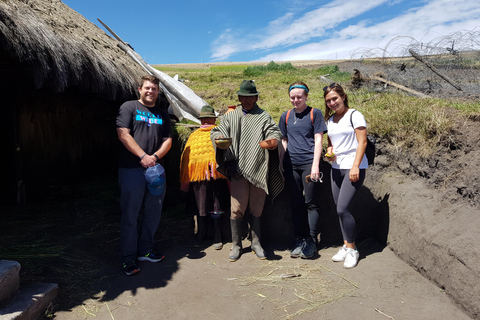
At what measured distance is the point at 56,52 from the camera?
3.72m

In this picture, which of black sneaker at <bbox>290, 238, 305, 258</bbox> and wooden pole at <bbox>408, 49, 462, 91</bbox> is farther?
wooden pole at <bbox>408, 49, 462, 91</bbox>

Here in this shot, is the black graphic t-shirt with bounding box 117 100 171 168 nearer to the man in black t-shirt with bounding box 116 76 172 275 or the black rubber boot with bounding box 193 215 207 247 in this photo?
the man in black t-shirt with bounding box 116 76 172 275

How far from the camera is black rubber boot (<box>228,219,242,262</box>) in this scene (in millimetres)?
3768

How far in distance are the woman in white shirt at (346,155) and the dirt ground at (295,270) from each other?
449mm

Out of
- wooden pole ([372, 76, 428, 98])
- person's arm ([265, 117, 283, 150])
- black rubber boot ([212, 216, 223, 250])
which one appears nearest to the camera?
person's arm ([265, 117, 283, 150])

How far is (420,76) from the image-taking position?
6.35 m

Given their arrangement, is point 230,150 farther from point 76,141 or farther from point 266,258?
point 76,141

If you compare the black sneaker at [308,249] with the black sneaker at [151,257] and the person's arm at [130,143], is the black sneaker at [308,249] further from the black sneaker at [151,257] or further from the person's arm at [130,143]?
the person's arm at [130,143]

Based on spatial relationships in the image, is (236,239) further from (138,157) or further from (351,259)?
(138,157)

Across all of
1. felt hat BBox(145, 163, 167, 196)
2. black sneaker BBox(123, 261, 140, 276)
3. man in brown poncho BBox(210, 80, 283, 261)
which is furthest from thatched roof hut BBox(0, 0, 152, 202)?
black sneaker BBox(123, 261, 140, 276)

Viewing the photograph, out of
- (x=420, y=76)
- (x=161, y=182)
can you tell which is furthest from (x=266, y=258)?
(x=420, y=76)

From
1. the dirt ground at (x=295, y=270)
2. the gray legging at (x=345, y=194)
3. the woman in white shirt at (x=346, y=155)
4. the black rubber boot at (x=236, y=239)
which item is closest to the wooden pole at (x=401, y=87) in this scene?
the dirt ground at (x=295, y=270)

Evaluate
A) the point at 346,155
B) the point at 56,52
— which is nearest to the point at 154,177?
the point at 56,52

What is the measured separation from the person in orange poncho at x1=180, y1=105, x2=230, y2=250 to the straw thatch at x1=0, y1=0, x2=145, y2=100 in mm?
1542
